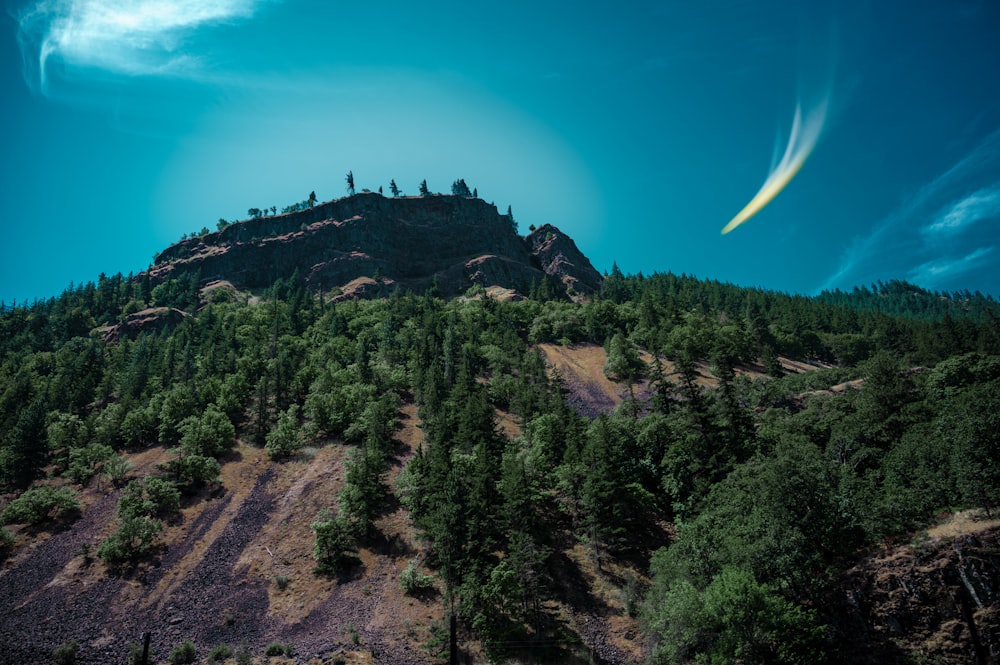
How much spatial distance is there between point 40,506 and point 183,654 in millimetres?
32383

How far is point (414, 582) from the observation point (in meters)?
40.8

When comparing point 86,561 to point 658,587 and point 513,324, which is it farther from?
point 513,324

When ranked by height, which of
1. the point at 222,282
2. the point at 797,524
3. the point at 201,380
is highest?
the point at 222,282

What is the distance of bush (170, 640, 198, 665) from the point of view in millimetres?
34438

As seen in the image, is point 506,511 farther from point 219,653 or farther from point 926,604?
point 926,604

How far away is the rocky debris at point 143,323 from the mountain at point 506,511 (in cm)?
4587

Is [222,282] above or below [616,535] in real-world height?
above

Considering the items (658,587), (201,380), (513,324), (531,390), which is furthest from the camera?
(513,324)

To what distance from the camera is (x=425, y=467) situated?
47.5 m

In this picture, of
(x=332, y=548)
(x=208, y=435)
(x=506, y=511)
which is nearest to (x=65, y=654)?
(x=332, y=548)

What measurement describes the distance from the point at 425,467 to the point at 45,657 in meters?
30.0


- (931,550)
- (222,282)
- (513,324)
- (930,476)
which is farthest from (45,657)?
(222,282)

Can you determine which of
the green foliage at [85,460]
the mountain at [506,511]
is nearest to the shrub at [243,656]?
the mountain at [506,511]

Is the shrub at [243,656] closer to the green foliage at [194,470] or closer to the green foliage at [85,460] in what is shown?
the green foliage at [194,470]
